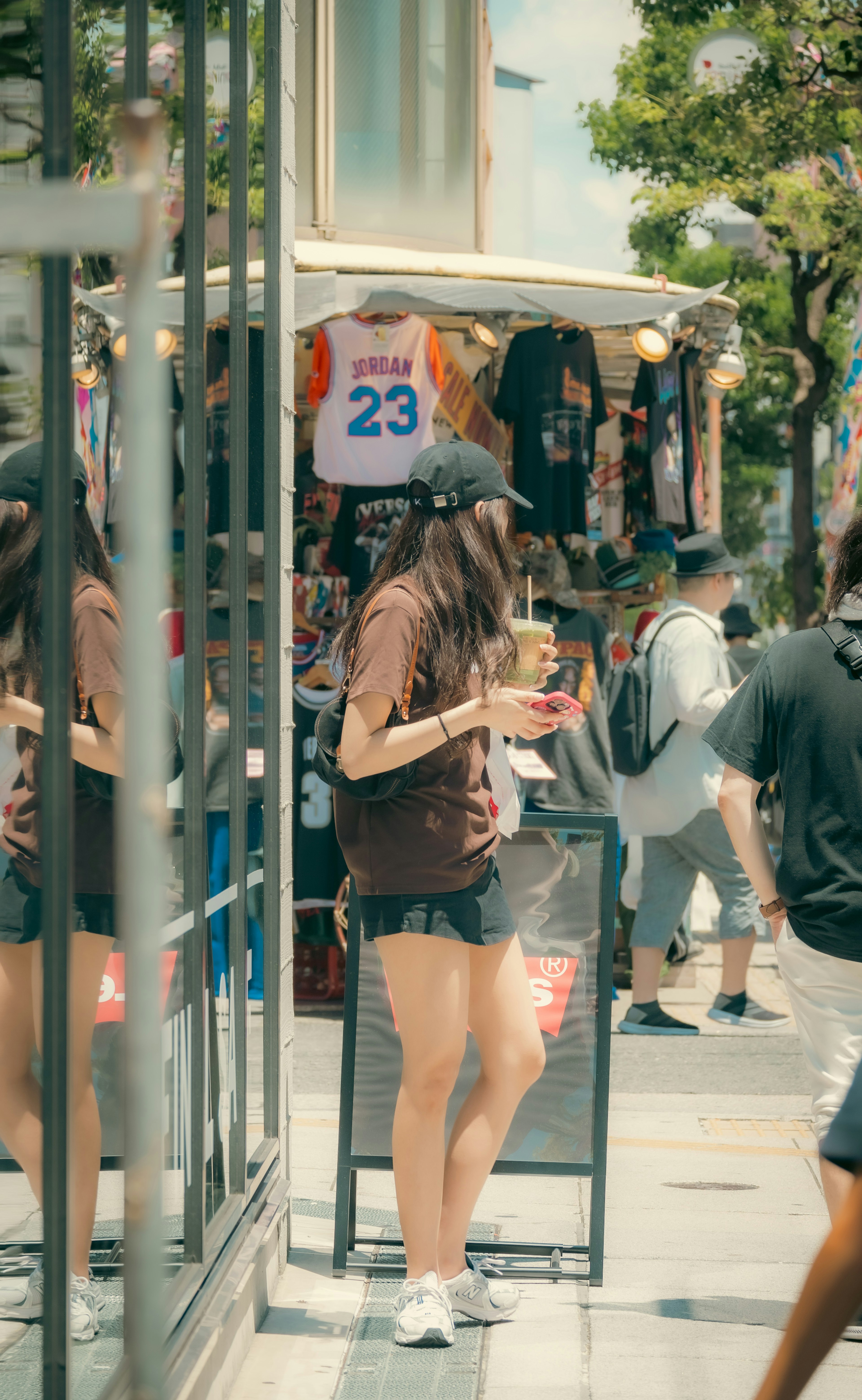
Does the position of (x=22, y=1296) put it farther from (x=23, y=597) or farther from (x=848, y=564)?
(x=848, y=564)

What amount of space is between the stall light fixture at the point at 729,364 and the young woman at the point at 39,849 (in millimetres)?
6692

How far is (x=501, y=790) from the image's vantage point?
3.49 meters

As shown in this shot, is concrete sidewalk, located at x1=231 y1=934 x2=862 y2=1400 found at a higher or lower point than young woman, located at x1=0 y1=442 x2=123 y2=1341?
lower

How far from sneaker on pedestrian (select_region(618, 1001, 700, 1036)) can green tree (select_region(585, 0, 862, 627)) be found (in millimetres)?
8426

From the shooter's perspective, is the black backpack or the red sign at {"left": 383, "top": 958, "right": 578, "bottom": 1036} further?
the black backpack

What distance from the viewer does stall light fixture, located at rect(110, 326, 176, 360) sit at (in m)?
1.32

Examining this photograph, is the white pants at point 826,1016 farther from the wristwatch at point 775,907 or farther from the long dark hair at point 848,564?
the long dark hair at point 848,564

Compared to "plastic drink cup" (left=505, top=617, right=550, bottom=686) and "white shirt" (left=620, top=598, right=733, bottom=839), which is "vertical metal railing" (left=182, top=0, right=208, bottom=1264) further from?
"white shirt" (left=620, top=598, right=733, bottom=839)

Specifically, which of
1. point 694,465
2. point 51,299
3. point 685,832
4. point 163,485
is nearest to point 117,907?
point 51,299

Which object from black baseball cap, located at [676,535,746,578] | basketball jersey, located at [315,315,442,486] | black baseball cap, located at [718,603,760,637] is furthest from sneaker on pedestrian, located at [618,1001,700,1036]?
black baseball cap, located at [718,603,760,637]

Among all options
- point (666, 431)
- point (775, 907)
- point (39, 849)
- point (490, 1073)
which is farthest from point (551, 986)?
point (666, 431)

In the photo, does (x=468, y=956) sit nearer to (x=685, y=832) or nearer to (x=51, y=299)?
(x=51, y=299)

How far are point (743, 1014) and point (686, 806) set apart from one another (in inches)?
41.5

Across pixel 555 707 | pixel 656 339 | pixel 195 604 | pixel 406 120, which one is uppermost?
pixel 406 120
